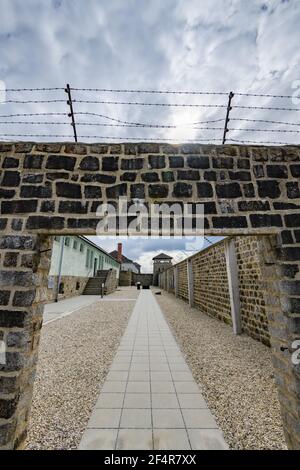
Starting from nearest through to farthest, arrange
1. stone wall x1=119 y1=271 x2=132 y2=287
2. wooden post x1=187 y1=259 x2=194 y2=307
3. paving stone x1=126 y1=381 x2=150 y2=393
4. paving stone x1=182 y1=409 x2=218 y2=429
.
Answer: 1. paving stone x1=182 y1=409 x2=218 y2=429
2. paving stone x1=126 y1=381 x2=150 y2=393
3. wooden post x1=187 y1=259 x2=194 y2=307
4. stone wall x1=119 y1=271 x2=132 y2=287

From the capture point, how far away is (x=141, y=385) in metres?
3.47

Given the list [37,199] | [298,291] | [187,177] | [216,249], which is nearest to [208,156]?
[187,177]

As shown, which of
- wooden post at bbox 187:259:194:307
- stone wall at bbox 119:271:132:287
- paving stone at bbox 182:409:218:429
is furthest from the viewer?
stone wall at bbox 119:271:132:287

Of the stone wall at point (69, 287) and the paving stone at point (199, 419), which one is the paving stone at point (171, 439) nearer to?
the paving stone at point (199, 419)

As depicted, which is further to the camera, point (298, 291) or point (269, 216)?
point (269, 216)

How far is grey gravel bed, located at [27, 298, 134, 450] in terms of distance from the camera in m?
2.42

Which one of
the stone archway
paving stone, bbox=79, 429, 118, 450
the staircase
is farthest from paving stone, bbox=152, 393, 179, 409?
the staircase

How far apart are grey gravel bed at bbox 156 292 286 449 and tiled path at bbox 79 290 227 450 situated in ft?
0.62

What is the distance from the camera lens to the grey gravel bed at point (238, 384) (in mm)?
2396

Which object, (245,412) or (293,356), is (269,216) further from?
(245,412)

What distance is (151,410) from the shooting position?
110 inches

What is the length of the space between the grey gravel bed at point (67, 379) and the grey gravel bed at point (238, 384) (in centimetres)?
173

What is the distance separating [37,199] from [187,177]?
1889 mm

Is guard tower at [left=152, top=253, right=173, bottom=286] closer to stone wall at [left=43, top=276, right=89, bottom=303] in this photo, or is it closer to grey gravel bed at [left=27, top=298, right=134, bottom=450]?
→ stone wall at [left=43, top=276, right=89, bottom=303]
